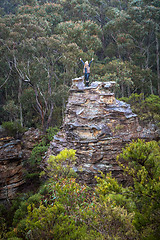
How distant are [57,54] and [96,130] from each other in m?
12.8

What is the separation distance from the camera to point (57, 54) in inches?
818

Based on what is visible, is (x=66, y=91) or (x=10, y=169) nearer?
(x=10, y=169)

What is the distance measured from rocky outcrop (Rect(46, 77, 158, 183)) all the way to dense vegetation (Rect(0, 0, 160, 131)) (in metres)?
6.94

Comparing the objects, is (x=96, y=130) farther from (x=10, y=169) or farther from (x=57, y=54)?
(x=57, y=54)

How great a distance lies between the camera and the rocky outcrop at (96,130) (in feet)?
38.3

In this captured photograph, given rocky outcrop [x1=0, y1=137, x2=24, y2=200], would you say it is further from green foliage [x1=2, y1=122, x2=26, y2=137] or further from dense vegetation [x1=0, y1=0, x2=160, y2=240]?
green foliage [x1=2, y1=122, x2=26, y2=137]

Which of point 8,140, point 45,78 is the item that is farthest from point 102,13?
point 8,140

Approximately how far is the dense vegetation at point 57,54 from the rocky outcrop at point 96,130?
694 centimetres

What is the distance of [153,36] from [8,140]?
24.3 metres

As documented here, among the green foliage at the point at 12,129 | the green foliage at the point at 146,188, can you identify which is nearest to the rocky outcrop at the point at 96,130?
the green foliage at the point at 146,188

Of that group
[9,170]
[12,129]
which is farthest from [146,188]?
[12,129]

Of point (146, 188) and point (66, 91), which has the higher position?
point (66, 91)

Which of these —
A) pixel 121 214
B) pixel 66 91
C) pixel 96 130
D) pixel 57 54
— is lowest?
pixel 96 130

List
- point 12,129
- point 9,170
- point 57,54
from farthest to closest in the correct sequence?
point 57,54 < point 12,129 < point 9,170
